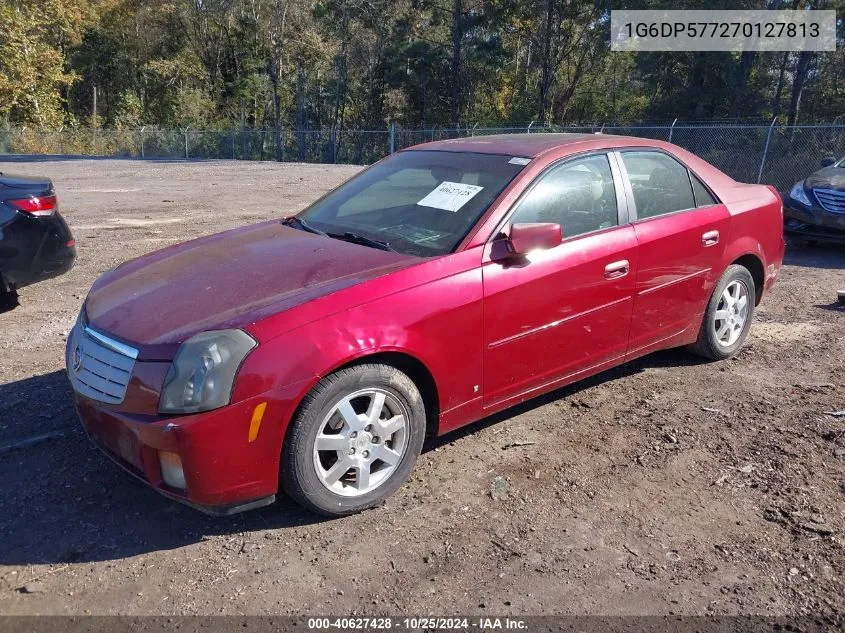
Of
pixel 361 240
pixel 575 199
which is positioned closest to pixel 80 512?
pixel 361 240

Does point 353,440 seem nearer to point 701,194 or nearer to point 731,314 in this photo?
point 701,194

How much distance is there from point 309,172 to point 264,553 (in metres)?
21.8

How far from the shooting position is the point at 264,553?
3.05 m

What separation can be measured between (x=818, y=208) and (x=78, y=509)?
9.19 metres

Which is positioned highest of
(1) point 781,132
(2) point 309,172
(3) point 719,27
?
(3) point 719,27

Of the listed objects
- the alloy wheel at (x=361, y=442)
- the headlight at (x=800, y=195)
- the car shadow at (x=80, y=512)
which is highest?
the headlight at (x=800, y=195)

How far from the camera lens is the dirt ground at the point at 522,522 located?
2.79 m

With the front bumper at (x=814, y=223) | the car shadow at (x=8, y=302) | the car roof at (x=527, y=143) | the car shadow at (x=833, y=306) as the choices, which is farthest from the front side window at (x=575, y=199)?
the front bumper at (x=814, y=223)

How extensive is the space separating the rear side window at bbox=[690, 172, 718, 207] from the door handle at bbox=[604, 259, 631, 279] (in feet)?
3.29

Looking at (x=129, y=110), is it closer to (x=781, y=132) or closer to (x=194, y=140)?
(x=194, y=140)

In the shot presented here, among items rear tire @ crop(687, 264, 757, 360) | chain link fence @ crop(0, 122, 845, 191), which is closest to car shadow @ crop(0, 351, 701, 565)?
rear tire @ crop(687, 264, 757, 360)

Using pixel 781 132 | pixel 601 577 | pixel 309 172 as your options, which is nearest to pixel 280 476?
pixel 601 577

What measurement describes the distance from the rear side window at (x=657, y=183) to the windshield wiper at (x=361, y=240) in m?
1.64

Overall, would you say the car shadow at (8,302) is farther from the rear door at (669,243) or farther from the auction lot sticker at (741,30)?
the auction lot sticker at (741,30)
